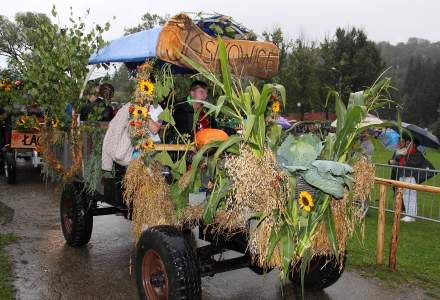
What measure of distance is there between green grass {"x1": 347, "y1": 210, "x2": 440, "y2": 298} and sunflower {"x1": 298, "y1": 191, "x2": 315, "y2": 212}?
196cm

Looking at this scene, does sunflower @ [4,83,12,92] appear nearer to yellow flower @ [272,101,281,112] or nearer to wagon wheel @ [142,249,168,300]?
wagon wheel @ [142,249,168,300]

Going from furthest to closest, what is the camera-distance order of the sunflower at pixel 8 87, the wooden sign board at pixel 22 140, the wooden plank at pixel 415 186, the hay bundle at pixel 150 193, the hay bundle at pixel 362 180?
the wooden sign board at pixel 22 140
the sunflower at pixel 8 87
the wooden plank at pixel 415 186
the hay bundle at pixel 150 193
the hay bundle at pixel 362 180

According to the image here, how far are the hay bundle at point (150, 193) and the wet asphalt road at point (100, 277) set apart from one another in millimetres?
978

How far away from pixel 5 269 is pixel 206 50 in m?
3.35

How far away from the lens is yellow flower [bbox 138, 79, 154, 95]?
3.88m

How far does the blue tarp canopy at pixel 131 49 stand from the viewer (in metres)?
4.68

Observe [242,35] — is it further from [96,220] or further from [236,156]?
[96,220]

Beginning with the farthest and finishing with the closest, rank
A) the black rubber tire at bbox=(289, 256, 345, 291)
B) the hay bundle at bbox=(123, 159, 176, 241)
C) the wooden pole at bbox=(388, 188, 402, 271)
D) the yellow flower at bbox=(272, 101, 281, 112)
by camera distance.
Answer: the wooden pole at bbox=(388, 188, 402, 271)
the black rubber tire at bbox=(289, 256, 345, 291)
the yellow flower at bbox=(272, 101, 281, 112)
the hay bundle at bbox=(123, 159, 176, 241)

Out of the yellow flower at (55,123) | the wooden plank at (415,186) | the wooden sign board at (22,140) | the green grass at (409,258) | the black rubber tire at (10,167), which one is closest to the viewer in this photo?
the wooden plank at (415,186)

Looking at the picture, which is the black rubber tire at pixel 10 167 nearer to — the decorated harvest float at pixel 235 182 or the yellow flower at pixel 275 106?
the decorated harvest float at pixel 235 182

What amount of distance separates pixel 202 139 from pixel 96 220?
4349 millimetres

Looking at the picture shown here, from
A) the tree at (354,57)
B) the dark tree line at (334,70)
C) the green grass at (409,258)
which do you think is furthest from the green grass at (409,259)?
the tree at (354,57)

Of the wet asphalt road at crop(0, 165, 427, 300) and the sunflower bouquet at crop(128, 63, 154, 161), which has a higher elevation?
the sunflower bouquet at crop(128, 63, 154, 161)

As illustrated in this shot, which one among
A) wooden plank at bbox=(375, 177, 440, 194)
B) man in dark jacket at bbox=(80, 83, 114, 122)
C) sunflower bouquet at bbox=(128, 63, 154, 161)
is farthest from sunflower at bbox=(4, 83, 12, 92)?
wooden plank at bbox=(375, 177, 440, 194)
